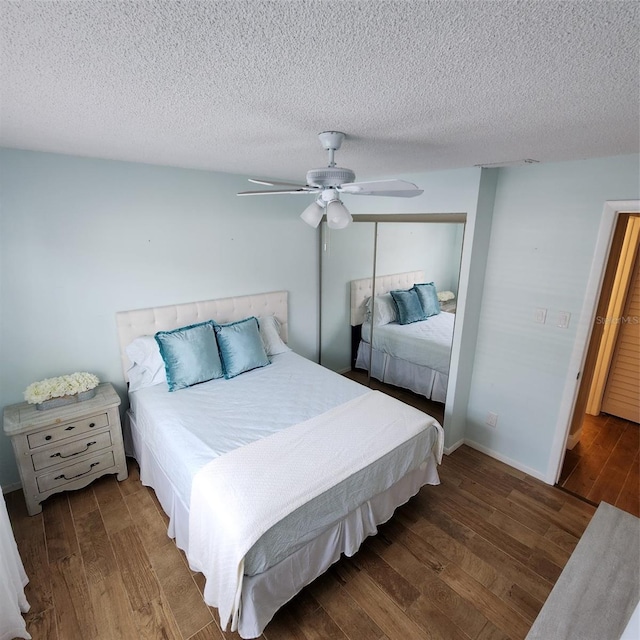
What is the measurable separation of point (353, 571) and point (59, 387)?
2.17 metres

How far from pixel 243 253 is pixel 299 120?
1.94 meters

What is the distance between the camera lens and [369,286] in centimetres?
351

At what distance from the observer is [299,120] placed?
1443mm

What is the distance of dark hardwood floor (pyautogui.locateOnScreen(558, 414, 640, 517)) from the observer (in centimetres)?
257

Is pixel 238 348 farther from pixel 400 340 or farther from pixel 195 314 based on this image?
pixel 400 340

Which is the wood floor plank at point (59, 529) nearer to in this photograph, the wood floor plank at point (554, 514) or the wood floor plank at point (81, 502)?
the wood floor plank at point (81, 502)

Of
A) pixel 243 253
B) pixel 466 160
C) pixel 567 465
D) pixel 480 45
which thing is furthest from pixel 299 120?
pixel 567 465

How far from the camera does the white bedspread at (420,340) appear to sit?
2.98 m

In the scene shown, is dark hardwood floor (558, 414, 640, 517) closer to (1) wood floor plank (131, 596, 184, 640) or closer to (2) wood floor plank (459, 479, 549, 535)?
(2) wood floor plank (459, 479, 549, 535)

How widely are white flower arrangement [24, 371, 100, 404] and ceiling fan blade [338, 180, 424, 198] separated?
2.14 m

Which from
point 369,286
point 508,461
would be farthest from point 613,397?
point 369,286

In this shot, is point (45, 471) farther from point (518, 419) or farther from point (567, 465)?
point (567, 465)

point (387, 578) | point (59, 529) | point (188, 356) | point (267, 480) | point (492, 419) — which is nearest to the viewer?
point (267, 480)

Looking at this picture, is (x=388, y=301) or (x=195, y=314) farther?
(x=388, y=301)
